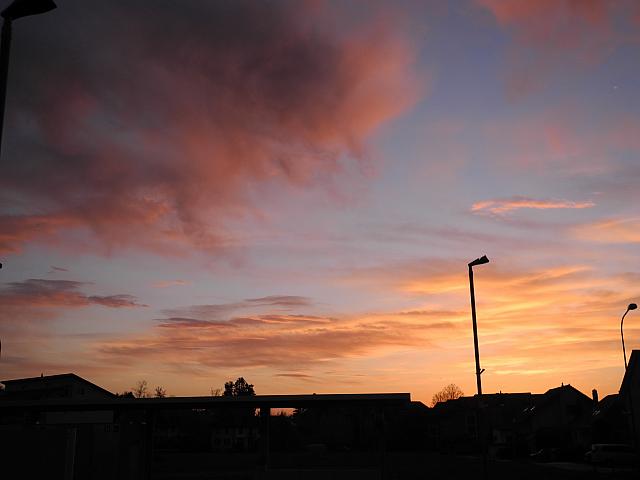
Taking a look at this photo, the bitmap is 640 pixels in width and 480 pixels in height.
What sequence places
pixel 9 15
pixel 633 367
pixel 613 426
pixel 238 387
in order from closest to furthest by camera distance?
Result: pixel 9 15
pixel 633 367
pixel 613 426
pixel 238 387

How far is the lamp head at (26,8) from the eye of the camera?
35.1 ft

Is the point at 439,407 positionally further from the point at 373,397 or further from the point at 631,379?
the point at 373,397

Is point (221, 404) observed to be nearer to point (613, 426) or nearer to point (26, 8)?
point (26, 8)

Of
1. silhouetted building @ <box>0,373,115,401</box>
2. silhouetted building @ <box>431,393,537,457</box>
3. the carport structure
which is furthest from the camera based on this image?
silhouetted building @ <box>431,393,537,457</box>

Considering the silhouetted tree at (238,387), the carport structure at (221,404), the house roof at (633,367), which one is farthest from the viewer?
the silhouetted tree at (238,387)

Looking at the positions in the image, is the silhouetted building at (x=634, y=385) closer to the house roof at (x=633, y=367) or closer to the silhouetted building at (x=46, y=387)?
the house roof at (x=633, y=367)

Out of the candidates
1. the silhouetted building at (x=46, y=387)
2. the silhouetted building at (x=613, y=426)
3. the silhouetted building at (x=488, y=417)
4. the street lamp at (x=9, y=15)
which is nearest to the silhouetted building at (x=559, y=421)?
the silhouetted building at (x=488, y=417)

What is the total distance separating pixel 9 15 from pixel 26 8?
18.0 inches

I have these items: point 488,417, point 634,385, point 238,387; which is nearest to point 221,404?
point 634,385

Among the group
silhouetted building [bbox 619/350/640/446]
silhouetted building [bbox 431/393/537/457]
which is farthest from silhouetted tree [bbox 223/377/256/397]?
silhouetted building [bbox 619/350/640/446]

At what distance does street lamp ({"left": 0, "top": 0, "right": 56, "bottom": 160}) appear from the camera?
1073 cm

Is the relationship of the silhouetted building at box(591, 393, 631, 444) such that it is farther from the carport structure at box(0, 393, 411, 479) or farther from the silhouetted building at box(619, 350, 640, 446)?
the carport structure at box(0, 393, 411, 479)

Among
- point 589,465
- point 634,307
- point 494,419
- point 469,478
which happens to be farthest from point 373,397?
point 494,419

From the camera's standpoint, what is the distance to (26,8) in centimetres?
1084
